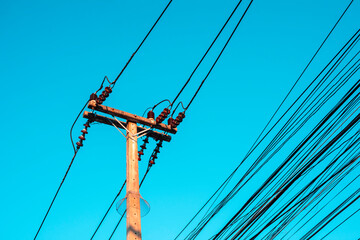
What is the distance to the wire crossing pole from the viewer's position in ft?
21.6

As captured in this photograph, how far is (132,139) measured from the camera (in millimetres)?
7832

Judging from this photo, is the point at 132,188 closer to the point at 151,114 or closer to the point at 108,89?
the point at 151,114

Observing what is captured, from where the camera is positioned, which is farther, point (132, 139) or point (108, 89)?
point (108, 89)

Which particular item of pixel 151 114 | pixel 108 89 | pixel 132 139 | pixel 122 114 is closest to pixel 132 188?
pixel 132 139

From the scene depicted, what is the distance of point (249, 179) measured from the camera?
7.66m

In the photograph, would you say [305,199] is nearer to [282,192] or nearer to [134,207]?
[282,192]

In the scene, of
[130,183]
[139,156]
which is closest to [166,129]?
[139,156]

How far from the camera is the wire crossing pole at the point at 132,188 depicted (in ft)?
21.6

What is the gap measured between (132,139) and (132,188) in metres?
0.99

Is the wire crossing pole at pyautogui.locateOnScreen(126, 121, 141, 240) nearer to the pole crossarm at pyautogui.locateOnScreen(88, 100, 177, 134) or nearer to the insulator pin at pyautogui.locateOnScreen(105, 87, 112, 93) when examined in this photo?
the pole crossarm at pyautogui.locateOnScreen(88, 100, 177, 134)

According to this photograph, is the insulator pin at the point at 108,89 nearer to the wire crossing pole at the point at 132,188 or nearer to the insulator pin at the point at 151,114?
the wire crossing pole at the point at 132,188

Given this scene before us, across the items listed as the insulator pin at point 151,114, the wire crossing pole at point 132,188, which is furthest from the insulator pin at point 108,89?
the insulator pin at point 151,114

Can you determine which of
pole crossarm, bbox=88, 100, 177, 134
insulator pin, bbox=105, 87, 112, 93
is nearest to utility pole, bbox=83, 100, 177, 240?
pole crossarm, bbox=88, 100, 177, 134

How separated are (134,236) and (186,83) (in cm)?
276
